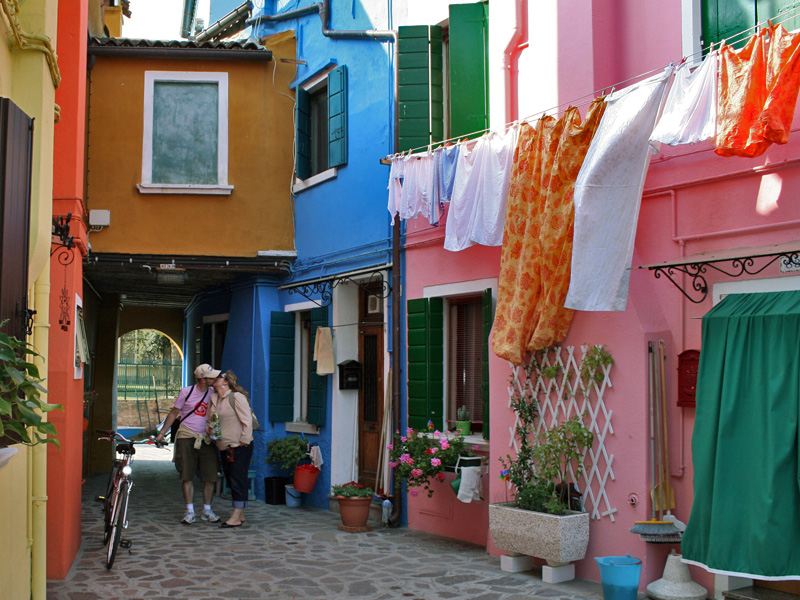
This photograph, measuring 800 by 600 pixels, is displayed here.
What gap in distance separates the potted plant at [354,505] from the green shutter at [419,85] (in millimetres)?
3895

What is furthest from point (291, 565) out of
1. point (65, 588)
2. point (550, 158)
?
point (550, 158)

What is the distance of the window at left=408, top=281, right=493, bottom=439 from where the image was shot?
9.27 m

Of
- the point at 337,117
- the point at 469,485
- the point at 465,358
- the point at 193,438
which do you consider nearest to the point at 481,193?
the point at 465,358

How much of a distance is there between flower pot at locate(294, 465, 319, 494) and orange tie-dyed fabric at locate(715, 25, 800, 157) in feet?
23.4

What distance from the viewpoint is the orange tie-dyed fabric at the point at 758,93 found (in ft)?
17.9

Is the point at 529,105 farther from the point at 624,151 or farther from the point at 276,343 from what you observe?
the point at 276,343

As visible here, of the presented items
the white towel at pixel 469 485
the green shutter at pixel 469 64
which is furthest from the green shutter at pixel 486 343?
the green shutter at pixel 469 64

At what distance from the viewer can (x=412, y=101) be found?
9.85 meters

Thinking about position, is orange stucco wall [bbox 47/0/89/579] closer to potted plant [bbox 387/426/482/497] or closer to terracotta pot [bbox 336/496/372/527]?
terracotta pot [bbox 336/496/372/527]

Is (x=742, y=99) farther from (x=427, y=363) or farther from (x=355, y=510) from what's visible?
(x=355, y=510)

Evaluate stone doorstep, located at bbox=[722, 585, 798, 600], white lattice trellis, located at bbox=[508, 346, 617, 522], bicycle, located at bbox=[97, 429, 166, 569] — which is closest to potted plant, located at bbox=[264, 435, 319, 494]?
bicycle, located at bbox=[97, 429, 166, 569]

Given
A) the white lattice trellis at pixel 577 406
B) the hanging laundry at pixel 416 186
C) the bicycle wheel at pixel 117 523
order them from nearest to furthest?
the white lattice trellis at pixel 577 406, the bicycle wheel at pixel 117 523, the hanging laundry at pixel 416 186

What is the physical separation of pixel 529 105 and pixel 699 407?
3.63 metres

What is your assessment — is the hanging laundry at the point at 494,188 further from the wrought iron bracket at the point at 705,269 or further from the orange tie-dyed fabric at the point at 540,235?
the wrought iron bracket at the point at 705,269
